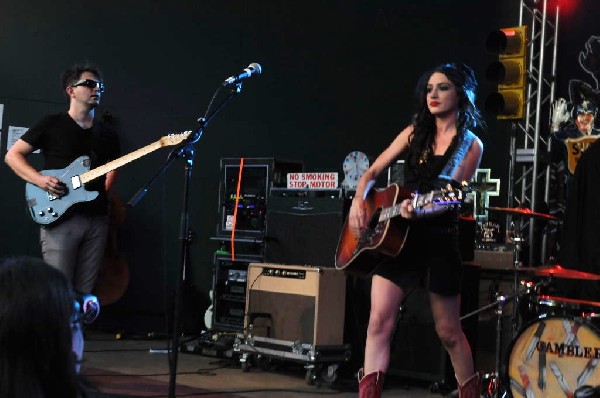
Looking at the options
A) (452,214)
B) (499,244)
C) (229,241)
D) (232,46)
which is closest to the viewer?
(452,214)

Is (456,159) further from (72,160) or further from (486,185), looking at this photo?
(486,185)

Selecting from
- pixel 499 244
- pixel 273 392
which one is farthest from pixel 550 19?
pixel 273 392

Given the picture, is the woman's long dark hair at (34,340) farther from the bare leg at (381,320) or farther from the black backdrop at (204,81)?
the black backdrop at (204,81)

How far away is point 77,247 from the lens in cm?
490

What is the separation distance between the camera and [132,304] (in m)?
8.51

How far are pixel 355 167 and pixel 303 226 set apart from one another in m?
0.66

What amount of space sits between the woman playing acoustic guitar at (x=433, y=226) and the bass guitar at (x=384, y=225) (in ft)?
0.10

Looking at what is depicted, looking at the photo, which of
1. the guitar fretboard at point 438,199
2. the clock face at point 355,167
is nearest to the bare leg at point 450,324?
the guitar fretboard at point 438,199

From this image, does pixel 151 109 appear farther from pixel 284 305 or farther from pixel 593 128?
pixel 593 128

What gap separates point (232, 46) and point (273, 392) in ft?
12.2

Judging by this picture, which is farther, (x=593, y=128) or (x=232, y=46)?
(x=232, y=46)

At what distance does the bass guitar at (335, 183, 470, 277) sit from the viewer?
12.2 feet

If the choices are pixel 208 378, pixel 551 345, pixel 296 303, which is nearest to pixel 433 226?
pixel 551 345

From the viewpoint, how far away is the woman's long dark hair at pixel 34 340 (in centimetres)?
130
